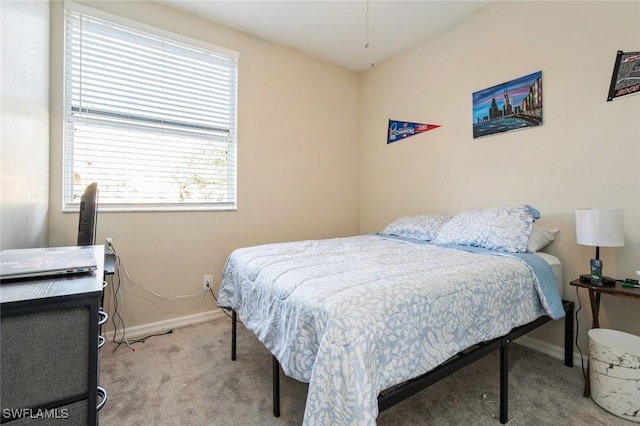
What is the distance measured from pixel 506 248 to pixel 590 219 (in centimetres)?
45

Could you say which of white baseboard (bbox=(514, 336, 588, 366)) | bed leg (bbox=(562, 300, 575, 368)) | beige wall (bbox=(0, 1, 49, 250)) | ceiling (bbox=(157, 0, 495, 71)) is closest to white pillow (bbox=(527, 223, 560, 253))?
bed leg (bbox=(562, 300, 575, 368))

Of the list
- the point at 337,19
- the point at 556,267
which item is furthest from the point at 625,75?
the point at 337,19

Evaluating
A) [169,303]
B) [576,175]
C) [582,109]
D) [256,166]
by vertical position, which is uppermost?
[582,109]

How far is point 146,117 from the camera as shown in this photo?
2.38m

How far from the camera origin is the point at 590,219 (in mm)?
1613

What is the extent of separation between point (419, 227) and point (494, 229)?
64cm

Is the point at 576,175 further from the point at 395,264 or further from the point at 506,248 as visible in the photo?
the point at 395,264

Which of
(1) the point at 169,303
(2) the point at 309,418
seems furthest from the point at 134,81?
(2) the point at 309,418

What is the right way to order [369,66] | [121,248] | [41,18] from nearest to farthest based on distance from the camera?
[41,18] < [121,248] < [369,66]

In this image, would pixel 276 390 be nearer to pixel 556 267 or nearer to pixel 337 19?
pixel 556 267

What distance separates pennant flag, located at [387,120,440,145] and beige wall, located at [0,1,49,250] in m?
2.97

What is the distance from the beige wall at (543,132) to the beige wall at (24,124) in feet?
9.79

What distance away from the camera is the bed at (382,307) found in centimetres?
92

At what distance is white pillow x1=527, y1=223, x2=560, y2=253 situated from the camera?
191 centimetres
